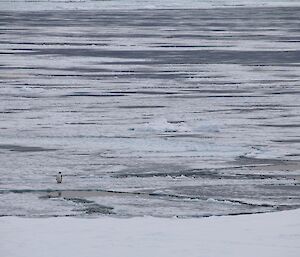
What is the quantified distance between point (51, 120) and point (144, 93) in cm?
319

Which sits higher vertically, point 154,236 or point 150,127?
point 150,127

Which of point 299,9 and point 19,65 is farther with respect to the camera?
point 299,9

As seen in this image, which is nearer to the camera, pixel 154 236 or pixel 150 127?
pixel 154 236

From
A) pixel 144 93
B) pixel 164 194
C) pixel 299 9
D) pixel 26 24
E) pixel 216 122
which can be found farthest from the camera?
pixel 299 9

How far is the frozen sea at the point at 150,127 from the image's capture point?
7488 millimetres

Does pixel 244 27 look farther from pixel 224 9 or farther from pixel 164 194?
pixel 164 194

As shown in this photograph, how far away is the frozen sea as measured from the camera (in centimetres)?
749

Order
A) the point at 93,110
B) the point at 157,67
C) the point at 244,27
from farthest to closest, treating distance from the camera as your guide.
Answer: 1. the point at 244,27
2. the point at 157,67
3. the point at 93,110

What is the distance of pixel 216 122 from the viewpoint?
1156cm

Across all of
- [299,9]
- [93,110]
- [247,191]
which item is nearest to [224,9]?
[299,9]

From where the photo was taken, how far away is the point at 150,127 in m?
11.0

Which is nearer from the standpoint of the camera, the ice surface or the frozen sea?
the ice surface

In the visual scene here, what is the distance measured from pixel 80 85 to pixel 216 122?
4.88 metres

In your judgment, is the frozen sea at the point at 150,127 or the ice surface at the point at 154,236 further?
the frozen sea at the point at 150,127
